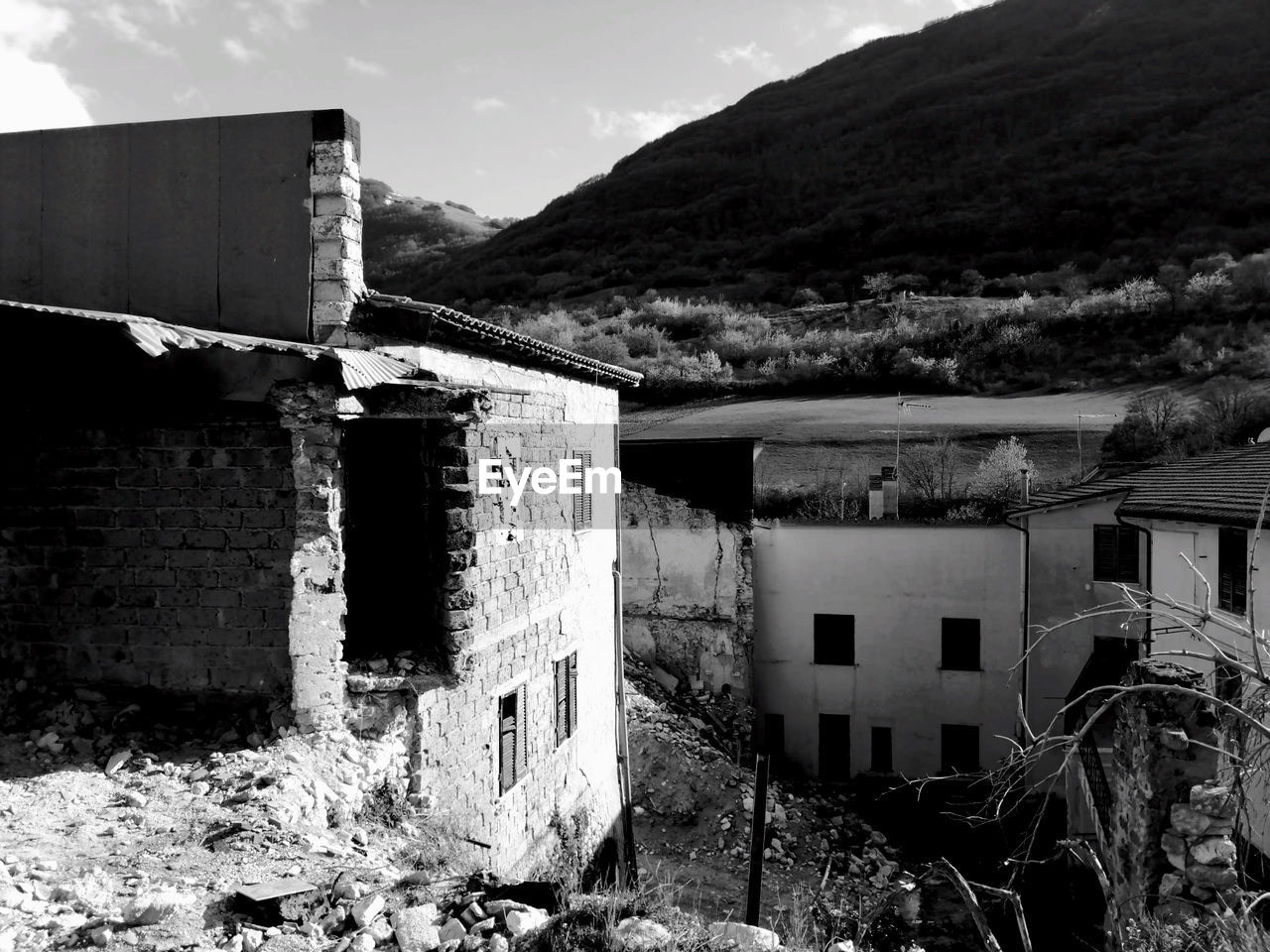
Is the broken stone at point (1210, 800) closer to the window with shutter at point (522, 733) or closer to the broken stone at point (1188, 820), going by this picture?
the broken stone at point (1188, 820)

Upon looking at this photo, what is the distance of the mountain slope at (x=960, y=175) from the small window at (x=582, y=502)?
38.1m

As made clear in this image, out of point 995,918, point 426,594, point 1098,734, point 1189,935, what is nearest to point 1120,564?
point 1098,734

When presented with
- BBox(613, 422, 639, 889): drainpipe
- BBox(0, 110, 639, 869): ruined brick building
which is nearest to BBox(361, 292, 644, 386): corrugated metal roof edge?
BBox(0, 110, 639, 869): ruined brick building

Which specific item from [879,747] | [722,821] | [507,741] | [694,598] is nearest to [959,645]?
[879,747]

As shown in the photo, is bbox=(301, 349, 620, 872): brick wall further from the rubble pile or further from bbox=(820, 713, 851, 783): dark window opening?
bbox=(820, 713, 851, 783): dark window opening

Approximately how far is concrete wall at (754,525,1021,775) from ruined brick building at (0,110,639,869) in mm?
11685

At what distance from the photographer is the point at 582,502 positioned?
11547 mm

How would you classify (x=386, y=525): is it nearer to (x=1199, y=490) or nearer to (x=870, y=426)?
(x=1199, y=490)

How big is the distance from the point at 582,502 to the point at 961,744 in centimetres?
1273

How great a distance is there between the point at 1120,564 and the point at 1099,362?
1888cm

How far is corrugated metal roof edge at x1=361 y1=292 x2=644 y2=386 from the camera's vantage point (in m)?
6.71

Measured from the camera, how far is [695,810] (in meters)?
14.5

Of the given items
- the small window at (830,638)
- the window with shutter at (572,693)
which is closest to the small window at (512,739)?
the window with shutter at (572,693)

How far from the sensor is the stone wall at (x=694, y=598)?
18.3m
